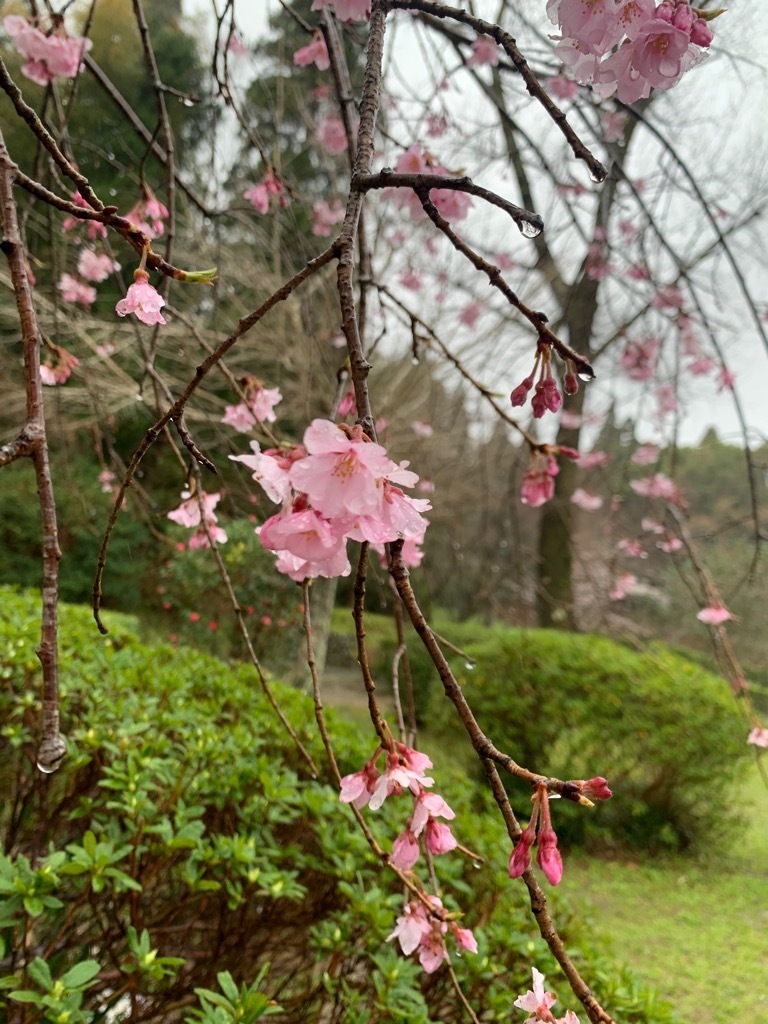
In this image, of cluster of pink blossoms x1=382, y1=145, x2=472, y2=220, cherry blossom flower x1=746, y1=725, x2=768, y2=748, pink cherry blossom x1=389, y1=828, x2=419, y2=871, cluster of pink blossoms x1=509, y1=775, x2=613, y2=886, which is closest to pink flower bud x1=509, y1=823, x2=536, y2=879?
cluster of pink blossoms x1=509, y1=775, x2=613, y2=886

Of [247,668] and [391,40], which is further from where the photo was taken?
[247,668]

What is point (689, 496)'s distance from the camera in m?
11.9

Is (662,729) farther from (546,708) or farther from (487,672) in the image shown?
(487,672)

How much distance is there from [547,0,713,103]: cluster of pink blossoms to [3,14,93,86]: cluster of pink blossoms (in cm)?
130

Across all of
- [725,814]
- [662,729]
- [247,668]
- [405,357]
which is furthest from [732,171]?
[247,668]

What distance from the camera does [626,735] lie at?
4.08 m

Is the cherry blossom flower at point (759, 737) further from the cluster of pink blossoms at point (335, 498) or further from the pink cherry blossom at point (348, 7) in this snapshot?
the pink cherry blossom at point (348, 7)

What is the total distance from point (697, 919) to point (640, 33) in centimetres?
373

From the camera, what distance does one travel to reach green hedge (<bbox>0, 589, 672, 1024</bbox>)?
112 centimetres

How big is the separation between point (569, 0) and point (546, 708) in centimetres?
410

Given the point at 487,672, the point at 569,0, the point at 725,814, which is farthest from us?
the point at 487,672

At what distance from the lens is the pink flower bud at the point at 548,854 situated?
47cm

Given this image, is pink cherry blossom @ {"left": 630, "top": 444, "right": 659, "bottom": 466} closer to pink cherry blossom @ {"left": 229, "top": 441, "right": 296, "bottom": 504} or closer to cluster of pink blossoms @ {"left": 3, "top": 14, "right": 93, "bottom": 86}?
cluster of pink blossoms @ {"left": 3, "top": 14, "right": 93, "bottom": 86}

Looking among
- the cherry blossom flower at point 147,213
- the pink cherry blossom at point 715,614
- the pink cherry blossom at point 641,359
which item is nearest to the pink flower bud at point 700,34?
the cherry blossom flower at point 147,213
